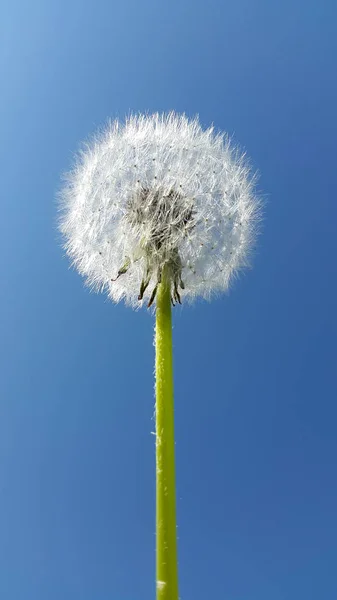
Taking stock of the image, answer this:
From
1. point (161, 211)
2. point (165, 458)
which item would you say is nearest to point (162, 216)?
point (161, 211)

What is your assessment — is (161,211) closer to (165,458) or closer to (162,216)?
(162,216)

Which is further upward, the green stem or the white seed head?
the white seed head

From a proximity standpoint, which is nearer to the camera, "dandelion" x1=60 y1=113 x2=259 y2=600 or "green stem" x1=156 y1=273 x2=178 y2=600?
"green stem" x1=156 y1=273 x2=178 y2=600

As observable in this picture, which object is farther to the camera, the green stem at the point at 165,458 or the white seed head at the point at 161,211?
the white seed head at the point at 161,211

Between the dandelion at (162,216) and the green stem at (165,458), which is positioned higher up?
the dandelion at (162,216)
